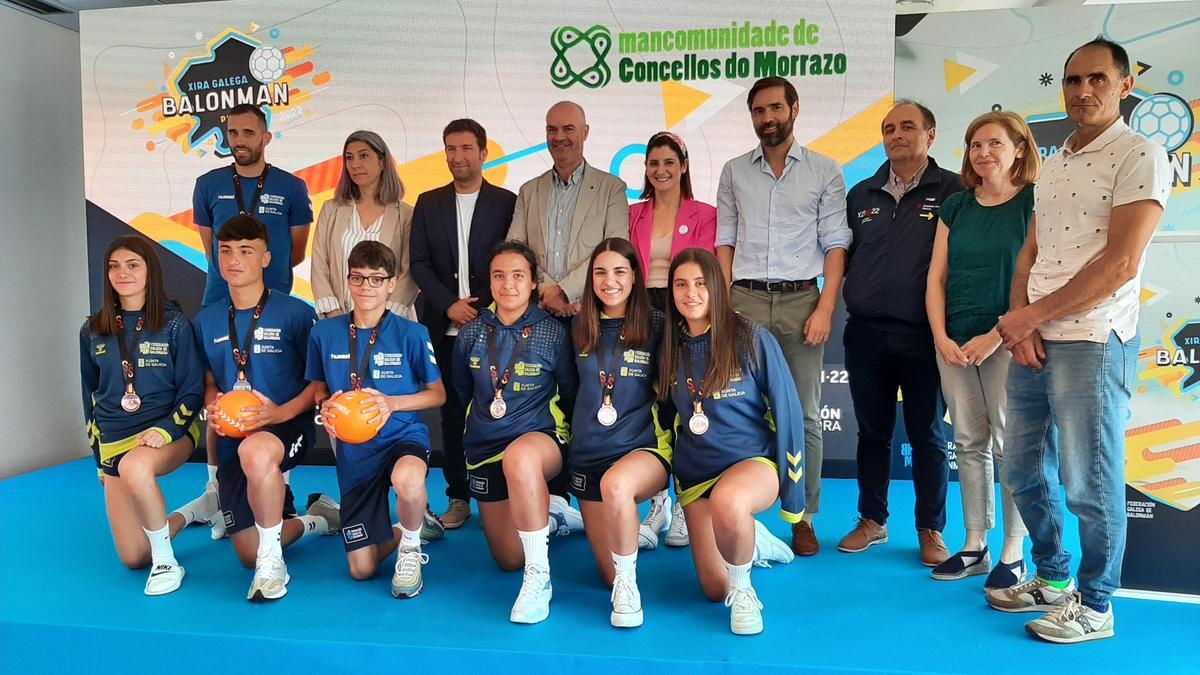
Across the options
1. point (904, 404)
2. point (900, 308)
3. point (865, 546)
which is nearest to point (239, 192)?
point (900, 308)

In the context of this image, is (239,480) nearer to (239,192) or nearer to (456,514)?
(456,514)

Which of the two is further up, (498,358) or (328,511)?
(498,358)

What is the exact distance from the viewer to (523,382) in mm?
3139

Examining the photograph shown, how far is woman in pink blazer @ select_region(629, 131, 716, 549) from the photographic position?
356cm

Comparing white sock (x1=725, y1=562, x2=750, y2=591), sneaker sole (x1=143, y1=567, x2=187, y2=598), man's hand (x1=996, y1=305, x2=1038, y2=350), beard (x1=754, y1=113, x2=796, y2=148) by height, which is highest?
beard (x1=754, y1=113, x2=796, y2=148)

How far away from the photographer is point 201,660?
8.66 feet

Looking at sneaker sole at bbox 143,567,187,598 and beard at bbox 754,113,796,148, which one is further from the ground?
beard at bbox 754,113,796,148

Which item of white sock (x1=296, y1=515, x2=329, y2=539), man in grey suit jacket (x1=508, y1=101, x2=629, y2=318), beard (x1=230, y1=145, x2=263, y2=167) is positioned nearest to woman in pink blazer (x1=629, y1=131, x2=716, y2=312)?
man in grey suit jacket (x1=508, y1=101, x2=629, y2=318)

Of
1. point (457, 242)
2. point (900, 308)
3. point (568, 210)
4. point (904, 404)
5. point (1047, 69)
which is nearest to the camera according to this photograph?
point (900, 308)

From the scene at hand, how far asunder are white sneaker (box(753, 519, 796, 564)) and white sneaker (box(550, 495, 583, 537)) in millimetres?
848

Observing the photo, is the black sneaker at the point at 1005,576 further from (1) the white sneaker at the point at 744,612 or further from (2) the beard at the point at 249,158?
(2) the beard at the point at 249,158

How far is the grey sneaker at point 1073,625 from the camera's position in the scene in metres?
2.56

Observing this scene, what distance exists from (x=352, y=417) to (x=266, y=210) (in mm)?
1712

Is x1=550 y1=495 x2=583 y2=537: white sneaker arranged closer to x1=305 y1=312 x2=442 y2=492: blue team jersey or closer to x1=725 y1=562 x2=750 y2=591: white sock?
x1=305 y1=312 x2=442 y2=492: blue team jersey
